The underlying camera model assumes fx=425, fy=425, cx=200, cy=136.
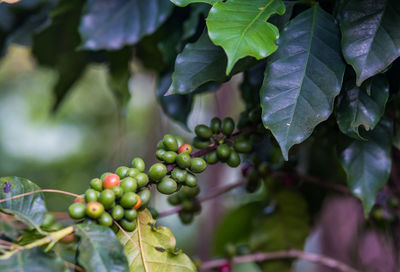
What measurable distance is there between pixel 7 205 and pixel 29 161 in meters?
3.49

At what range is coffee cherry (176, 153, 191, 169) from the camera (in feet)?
2.23

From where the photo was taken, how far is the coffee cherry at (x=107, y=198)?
596mm

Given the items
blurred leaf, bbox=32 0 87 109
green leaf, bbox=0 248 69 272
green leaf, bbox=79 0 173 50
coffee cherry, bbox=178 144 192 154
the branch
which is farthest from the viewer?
blurred leaf, bbox=32 0 87 109

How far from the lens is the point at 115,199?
2.06 ft

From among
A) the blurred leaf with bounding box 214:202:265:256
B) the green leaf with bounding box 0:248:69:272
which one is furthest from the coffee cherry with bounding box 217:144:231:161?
the blurred leaf with bounding box 214:202:265:256

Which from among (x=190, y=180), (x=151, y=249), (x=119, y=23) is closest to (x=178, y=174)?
(x=190, y=180)

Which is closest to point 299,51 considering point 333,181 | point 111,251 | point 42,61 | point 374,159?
point 374,159

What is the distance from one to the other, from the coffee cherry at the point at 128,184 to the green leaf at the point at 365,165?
1.31 feet

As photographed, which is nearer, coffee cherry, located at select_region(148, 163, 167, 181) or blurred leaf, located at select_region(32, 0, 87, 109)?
coffee cherry, located at select_region(148, 163, 167, 181)

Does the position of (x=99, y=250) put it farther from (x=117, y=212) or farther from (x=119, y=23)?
(x=119, y=23)

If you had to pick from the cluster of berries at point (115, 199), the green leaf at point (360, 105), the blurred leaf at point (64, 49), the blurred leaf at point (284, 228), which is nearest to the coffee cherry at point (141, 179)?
the cluster of berries at point (115, 199)

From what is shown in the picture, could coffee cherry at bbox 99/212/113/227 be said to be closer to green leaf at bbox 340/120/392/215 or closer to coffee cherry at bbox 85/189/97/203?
coffee cherry at bbox 85/189/97/203

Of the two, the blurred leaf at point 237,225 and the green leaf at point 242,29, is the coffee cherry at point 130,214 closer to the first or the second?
the green leaf at point 242,29

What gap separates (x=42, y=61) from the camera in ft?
4.95
